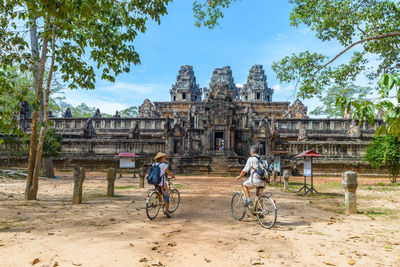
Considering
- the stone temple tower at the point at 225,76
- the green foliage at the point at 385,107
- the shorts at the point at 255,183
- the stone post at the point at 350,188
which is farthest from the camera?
the stone temple tower at the point at 225,76

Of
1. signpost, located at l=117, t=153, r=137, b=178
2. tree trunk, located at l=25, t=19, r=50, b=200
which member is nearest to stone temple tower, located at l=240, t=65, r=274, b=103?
signpost, located at l=117, t=153, r=137, b=178

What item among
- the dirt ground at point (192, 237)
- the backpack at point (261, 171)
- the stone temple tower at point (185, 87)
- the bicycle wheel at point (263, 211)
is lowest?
the dirt ground at point (192, 237)

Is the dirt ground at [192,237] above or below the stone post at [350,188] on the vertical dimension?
below

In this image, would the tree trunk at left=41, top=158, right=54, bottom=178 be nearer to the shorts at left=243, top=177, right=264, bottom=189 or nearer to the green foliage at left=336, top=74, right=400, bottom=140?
the shorts at left=243, top=177, right=264, bottom=189

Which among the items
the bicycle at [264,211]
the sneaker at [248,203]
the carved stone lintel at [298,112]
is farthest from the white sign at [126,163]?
the carved stone lintel at [298,112]

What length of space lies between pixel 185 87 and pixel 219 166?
37.2 metres

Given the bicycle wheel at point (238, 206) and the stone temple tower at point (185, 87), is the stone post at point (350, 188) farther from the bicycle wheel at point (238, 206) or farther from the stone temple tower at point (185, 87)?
the stone temple tower at point (185, 87)

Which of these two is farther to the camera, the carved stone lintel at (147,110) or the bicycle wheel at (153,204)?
the carved stone lintel at (147,110)

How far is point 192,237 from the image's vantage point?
16.1 ft

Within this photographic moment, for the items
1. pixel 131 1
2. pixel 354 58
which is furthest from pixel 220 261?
pixel 354 58

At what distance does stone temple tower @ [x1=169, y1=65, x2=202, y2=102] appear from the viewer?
56812 mm

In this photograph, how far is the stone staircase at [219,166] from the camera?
71.7 feet

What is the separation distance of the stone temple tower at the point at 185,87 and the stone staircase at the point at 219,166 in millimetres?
33405

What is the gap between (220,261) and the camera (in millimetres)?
3791
